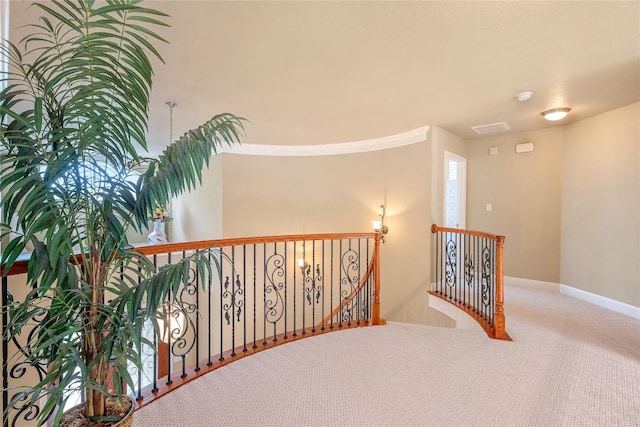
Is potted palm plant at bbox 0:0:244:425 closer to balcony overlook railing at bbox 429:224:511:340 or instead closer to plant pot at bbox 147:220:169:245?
balcony overlook railing at bbox 429:224:511:340

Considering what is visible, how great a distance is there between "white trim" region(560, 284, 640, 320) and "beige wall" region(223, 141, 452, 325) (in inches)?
67.3

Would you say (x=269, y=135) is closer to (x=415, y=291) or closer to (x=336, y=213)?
(x=336, y=213)

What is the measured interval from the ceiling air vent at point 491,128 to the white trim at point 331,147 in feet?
2.63

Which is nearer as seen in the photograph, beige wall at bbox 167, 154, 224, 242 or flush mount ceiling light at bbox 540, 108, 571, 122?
flush mount ceiling light at bbox 540, 108, 571, 122

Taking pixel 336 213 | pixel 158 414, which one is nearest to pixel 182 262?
pixel 158 414

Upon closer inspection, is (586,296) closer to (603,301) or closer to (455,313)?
(603,301)

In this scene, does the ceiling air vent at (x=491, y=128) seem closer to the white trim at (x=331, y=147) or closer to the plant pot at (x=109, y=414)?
the white trim at (x=331, y=147)

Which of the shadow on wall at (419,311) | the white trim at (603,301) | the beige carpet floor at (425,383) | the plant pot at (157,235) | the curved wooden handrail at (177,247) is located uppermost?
the curved wooden handrail at (177,247)

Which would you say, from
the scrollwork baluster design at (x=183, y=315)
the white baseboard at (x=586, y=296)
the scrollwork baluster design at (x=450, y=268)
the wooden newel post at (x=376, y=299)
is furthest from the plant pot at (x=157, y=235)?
the white baseboard at (x=586, y=296)

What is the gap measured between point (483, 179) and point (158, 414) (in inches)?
192

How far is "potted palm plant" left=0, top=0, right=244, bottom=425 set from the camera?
3.37 ft

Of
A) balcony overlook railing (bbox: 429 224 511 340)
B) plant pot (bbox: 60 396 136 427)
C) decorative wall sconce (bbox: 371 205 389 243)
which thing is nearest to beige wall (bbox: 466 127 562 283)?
balcony overlook railing (bbox: 429 224 511 340)

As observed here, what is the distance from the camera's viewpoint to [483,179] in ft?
15.2

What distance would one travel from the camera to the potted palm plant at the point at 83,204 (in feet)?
3.37
